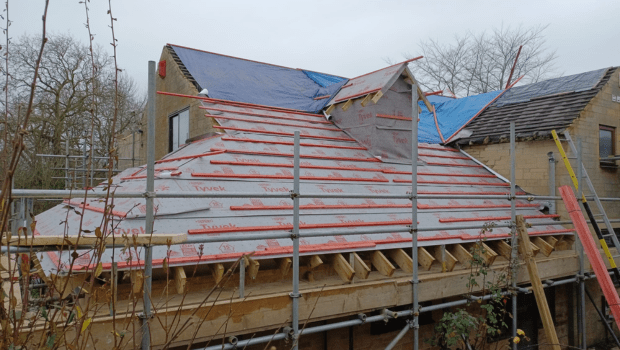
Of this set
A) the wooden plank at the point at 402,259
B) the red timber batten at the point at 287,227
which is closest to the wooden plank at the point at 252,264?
the red timber batten at the point at 287,227

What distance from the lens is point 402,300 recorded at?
5426 millimetres

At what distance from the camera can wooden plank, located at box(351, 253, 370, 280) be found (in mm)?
5355

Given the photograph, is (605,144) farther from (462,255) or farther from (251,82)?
(251,82)

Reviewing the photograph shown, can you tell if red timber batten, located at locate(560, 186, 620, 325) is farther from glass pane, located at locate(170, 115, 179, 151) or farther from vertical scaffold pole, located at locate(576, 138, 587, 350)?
glass pane, located at locate(170, 115, 179, 151)

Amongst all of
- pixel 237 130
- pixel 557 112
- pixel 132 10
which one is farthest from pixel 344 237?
pixel 557 112

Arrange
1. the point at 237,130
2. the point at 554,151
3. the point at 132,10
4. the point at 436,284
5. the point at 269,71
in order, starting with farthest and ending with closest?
the point at 269,71 → the point at 554,151 → the point at 237,130 → the point at 436,284 → the point at 132,10

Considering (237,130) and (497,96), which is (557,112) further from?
(237,130)

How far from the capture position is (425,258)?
5.99 metres

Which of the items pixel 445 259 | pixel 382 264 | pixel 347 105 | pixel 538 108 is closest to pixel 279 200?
pixel 382 264

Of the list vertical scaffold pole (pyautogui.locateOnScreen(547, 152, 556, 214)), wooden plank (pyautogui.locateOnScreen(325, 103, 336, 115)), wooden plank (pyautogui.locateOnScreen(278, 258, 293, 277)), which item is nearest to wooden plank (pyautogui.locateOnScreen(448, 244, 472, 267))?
wooden plank (pyautogui.locateOnScreen(278, 258, 293, 277))

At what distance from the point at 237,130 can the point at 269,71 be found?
455 cm

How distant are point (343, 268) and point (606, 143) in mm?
8769

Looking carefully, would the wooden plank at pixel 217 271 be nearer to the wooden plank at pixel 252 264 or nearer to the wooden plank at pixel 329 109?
the wooden plank at pixel 252 264

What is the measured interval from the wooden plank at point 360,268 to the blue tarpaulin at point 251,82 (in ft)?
18.6
